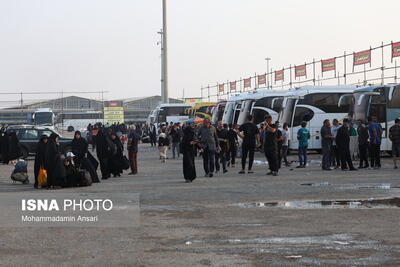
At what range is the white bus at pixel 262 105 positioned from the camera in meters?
38.6

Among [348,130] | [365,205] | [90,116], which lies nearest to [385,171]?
[348,130]

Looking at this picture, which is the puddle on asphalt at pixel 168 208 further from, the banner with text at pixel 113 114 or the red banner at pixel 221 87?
the banner with text at pixel 113 114

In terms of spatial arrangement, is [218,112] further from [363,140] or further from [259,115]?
[363,140]

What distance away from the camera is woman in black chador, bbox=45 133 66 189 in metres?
18.6

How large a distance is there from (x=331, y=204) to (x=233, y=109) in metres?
27.9

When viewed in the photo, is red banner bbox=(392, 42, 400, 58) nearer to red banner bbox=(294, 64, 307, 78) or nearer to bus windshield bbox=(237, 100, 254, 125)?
bus windshield bbox=(237, 100, 254, 125)

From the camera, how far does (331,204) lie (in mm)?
14078

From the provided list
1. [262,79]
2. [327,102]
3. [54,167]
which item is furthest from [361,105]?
[262,79]

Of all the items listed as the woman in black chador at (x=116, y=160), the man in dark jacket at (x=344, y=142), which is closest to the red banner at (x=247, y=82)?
the man in dark jacket at (x=344, y=142)

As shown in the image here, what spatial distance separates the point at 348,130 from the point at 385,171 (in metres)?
1.77

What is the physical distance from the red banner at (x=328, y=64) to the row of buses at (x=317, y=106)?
7.78 meters

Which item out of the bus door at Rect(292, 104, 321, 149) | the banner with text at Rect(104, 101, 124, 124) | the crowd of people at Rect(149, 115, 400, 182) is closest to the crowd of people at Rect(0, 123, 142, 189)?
the crowd of people at Rect(149, 115, 400, 182)

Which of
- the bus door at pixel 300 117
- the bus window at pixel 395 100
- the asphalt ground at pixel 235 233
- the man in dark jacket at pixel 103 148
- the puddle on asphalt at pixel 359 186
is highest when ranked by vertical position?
the bus window at pixel 395 100

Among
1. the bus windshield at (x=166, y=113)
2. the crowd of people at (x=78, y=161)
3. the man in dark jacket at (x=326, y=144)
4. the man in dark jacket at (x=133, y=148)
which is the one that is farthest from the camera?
the bus windshield at (x=166, y=113)
